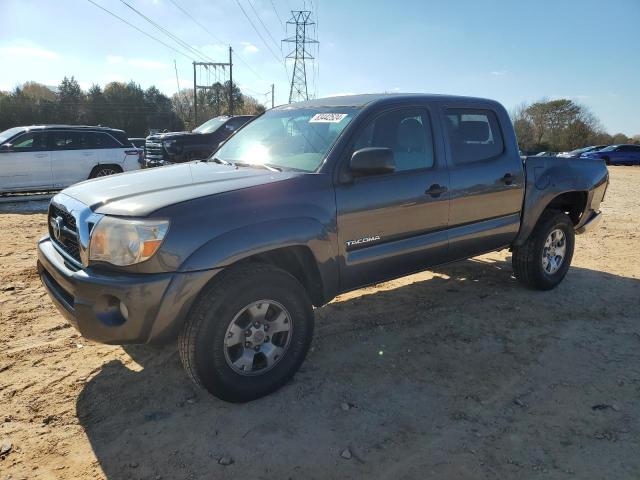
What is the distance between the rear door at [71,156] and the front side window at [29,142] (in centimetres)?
22

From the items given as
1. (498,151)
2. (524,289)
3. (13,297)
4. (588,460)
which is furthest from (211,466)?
(524,289)

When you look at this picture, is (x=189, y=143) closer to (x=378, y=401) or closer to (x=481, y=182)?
(x=481, y=182)

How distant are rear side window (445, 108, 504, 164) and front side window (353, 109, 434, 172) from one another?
0.95 ft

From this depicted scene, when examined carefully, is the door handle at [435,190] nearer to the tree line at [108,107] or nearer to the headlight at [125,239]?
the headlight at [125,239]

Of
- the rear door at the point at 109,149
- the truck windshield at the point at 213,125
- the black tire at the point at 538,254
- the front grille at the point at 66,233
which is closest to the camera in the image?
the front grille at the point at 66,233

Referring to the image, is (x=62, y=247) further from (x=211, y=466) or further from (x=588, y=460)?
(x=588, y=460)

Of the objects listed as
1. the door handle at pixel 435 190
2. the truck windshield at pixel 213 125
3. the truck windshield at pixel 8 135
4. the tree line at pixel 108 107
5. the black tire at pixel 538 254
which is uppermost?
the tree line at pixel 108 107

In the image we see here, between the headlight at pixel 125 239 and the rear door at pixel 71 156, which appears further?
the rear door at pixel 71 156

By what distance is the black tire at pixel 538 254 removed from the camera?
489 centimetres

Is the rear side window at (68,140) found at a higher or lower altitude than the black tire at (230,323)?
higher

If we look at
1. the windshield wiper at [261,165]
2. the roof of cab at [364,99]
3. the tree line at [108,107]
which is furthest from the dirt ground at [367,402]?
the tree line at [108,107]

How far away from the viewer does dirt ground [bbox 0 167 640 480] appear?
2488 mm

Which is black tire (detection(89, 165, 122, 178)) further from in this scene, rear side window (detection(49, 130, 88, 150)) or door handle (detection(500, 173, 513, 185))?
door handle (detection(500, 173, 513, 185))

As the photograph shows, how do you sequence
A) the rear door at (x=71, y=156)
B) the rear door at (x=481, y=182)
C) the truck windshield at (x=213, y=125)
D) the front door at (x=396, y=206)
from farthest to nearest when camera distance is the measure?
the truck windshield at (x=213, y=125) → the rear door at (x=71, y=156) → the rear door at (x=481, y=182) → the front door at (x=396, y=206)
